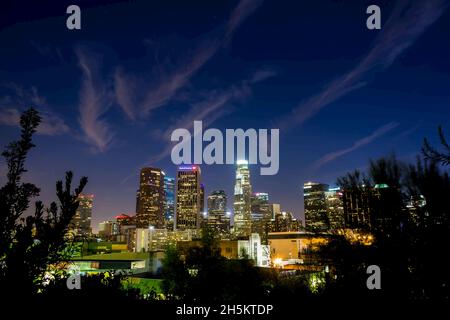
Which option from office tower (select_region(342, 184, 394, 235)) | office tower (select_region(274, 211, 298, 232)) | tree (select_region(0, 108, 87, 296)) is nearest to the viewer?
tree (select_region(0, 108, 87, 296))

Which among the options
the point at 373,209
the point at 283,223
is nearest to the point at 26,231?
the point at 373,209

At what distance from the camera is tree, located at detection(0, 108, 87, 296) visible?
4.48 meters

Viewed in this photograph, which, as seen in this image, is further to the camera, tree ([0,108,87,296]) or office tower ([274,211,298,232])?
office tower ([274,211,298,232])

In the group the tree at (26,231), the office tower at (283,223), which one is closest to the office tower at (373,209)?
the tree at (26,231)

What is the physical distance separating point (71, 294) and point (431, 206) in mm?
5948

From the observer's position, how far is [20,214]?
4910 millimetres

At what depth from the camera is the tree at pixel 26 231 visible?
4.48m

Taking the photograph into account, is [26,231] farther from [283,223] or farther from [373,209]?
[283,223]

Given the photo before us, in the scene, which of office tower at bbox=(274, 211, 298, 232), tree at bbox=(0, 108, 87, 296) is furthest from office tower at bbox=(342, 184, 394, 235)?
office tower at bbox=(274, 211, 298, 232)

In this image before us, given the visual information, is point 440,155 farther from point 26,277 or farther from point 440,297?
point 26,277

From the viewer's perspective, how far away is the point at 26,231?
4.52 meters

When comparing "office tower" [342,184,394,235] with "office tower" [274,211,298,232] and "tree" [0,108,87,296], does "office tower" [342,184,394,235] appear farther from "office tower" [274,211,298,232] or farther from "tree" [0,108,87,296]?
"office tower" [274,211,298,232]

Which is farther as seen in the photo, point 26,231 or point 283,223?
point 283,223

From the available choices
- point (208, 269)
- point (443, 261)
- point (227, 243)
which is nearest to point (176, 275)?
point (208, 269)
